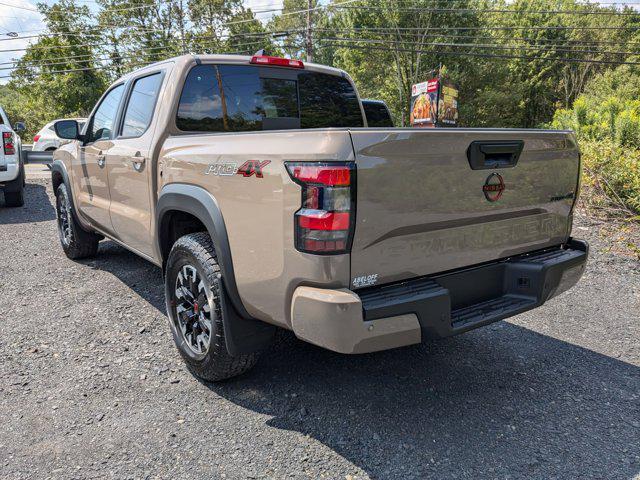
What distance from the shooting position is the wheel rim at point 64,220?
17.8 feet

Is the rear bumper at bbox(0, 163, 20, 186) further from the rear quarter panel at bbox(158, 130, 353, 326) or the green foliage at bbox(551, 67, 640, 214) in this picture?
the green foliage at bbox(551, 67, 640, 214)

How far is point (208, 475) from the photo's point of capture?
2182mm

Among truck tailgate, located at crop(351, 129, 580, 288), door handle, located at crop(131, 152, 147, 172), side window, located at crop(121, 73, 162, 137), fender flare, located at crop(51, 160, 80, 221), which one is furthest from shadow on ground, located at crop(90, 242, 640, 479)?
fender flare, located at crop(51, 160, 80, 221)

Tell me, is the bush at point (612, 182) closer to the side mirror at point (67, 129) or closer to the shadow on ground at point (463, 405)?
the shadow on ground at point (463, 405)

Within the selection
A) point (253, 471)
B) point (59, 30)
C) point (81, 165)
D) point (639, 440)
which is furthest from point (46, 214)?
point (59, 30)

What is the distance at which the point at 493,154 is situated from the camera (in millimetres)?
2461

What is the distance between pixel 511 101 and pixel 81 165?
33.8m

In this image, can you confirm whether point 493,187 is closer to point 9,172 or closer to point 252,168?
point 252,168

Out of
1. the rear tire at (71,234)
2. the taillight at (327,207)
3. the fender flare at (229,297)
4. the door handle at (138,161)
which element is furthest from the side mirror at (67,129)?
the taillight at (327,207)

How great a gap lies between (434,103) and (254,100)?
12488 millimetres

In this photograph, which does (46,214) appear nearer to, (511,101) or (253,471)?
(253,471)

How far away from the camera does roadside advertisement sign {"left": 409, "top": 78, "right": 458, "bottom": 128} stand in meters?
14.9

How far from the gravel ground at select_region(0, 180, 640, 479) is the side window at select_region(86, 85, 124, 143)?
1.59 meters

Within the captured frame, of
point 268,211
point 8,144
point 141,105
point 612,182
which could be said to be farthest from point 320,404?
point 8,144
